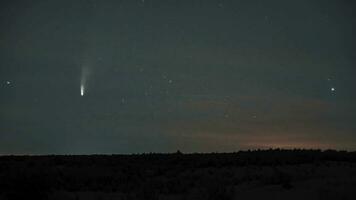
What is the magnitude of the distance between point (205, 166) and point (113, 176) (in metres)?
8.19

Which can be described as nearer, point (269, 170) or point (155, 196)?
point (155, 196)

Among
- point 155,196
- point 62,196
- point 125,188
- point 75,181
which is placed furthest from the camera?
point 75,181

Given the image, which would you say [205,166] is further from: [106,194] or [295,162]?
[106,194]

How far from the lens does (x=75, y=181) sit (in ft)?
82.0

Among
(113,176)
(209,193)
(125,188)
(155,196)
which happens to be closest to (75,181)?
(113,176)

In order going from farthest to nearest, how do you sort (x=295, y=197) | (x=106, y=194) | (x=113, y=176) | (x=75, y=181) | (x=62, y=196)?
(x=113, y=176) < (x=75, y=181) < (x=106, y=194) < (x=62, y=196) < (x=295, y=197)

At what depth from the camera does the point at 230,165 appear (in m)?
33.0

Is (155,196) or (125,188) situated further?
(125,188)

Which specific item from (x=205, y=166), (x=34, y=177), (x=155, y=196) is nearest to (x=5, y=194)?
(x=34, y=177)

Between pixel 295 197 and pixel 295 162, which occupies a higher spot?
pixel 295 162

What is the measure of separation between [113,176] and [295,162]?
11.2 meters

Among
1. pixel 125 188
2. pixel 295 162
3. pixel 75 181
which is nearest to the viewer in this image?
pixel 125 188

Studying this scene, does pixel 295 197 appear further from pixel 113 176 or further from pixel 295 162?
pixel 295 162

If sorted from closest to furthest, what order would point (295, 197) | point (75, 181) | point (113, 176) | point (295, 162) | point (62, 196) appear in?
1. point (295, 197)
2. point (62, 196)
3. point (75, 181)
4. point (113, 176)
5. point (295, 162)
